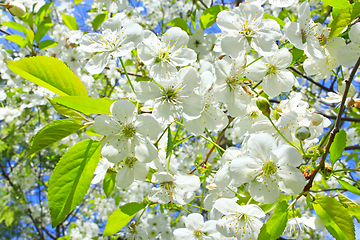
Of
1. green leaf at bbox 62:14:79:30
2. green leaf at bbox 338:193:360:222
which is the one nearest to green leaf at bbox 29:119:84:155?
green leaf at bbox 338:193:360:222

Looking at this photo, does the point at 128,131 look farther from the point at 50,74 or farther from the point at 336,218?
the point at 336,218

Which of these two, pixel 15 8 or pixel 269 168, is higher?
pixel 15 8

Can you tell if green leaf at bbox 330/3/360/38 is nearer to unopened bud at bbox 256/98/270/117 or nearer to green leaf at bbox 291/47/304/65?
green leaf at bbox 291/47/304/65

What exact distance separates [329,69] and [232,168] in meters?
0.83

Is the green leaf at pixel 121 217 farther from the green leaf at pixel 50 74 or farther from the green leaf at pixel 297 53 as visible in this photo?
the green leaf at pixel 297 53

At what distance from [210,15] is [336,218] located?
5.04ft

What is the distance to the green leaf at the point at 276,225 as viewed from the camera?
933 mm

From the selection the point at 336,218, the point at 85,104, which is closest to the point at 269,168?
the point at 336,218

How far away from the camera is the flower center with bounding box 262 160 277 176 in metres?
0.97

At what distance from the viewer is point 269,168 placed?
978mm

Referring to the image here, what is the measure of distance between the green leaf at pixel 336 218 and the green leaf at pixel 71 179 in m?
1.01

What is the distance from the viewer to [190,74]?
3.15 ft

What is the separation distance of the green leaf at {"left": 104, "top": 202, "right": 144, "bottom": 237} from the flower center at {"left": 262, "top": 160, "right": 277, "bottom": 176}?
685 mm

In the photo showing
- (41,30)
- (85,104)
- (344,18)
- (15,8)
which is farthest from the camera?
(41,30)
